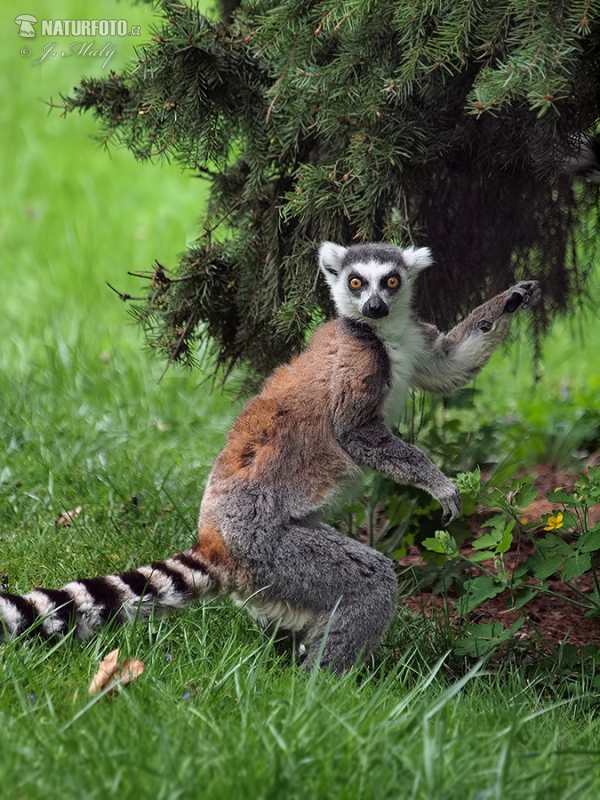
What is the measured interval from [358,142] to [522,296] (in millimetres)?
944

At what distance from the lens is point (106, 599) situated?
3.03m

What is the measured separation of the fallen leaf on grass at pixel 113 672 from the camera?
2584 millimetres

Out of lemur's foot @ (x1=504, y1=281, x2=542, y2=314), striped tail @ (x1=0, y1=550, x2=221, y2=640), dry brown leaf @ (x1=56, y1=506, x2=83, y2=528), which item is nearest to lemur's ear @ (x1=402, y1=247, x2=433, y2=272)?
lemur's foot @ (x1=504, y1=281, x2=542, y2=314)

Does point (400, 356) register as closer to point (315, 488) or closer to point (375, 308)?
point (375, 308)

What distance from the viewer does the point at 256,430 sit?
3377 mm

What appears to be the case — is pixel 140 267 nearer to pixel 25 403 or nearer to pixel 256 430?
pixel 25 403

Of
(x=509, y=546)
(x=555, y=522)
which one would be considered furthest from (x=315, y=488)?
(x=555, y=522)

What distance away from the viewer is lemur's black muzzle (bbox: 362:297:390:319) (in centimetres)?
339

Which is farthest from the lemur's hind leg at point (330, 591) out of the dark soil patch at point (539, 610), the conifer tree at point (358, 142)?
the conifer tree at point (358, 142)

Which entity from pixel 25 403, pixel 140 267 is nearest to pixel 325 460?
pixel 25 403

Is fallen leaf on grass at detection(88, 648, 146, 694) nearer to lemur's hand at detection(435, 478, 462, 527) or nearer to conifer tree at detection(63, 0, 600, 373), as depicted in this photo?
lemur's hand at detection(435, 478, 462, 527)

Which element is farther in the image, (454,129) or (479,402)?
(479,402)

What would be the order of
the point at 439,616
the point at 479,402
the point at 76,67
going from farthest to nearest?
1. the point at 76,67
2. the point at 479,402
3. the point at 439,616

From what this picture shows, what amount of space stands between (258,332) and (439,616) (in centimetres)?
145
